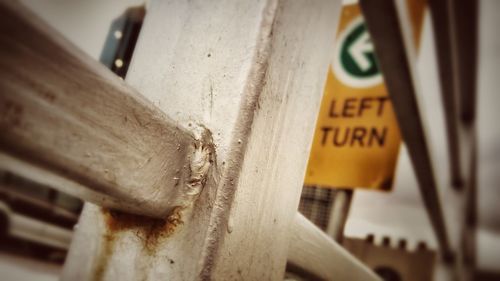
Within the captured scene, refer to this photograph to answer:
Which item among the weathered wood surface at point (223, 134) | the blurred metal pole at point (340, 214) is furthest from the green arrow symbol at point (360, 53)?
the weathered wood surface at point (223, 134)

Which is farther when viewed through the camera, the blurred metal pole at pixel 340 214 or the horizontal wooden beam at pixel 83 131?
the blurred metal pole at pixel 340 214

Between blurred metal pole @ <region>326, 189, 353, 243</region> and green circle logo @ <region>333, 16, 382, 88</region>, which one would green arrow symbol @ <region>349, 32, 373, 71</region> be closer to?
green circle logo @ <region>333, 16, 382, 88</region>

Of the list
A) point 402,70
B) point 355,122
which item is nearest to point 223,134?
point 402,70

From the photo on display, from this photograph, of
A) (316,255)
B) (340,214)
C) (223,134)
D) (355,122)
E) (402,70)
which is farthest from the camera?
(355,122)

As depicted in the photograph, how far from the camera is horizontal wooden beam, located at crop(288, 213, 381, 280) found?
0.72 metres

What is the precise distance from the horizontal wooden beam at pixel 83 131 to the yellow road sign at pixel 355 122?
59.1 inches

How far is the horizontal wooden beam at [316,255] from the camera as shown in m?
0.72

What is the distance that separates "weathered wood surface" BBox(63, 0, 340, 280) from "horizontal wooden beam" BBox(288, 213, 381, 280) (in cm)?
12

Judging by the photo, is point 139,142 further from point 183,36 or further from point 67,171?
point 183,36

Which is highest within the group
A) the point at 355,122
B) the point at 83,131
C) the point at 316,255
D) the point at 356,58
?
the point at 356,58

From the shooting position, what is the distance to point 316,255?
2.71 feet

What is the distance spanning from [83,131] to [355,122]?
205 centimetres

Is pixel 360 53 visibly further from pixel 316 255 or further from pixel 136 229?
pixel 136 229

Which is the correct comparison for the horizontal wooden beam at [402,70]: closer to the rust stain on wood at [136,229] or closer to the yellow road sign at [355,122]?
the yellow road sign at [355,122]
